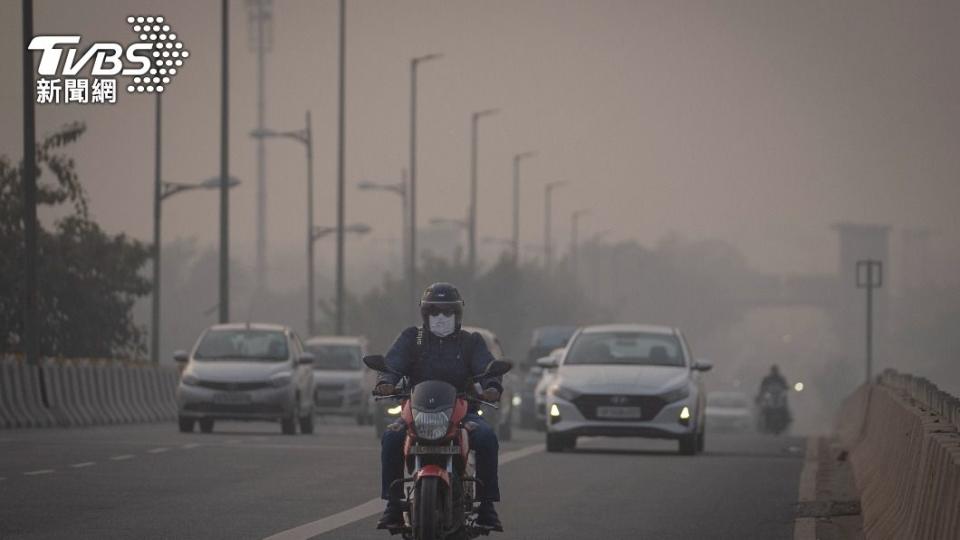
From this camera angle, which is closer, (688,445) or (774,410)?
(688,445)

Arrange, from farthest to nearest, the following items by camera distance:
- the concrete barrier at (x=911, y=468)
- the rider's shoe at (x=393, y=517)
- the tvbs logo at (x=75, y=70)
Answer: the tvbs logo at (x=75, y=70)
the rider's shoe at (x=393, y=517)
the concrete barrier at (x=911, y=468)

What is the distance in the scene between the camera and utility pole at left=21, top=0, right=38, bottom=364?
39719mm

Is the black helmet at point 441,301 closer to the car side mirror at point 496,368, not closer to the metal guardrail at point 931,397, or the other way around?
the car side mirror at point 496,368

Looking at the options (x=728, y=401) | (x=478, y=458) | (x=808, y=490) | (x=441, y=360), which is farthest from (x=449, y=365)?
(x=728, y=401)

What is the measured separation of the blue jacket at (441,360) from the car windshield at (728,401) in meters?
75.3

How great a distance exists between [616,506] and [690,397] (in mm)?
10745

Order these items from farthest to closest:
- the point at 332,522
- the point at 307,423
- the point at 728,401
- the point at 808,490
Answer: the point at 728,401, the point at 307,423, the point at 808,490, the point at 332,522

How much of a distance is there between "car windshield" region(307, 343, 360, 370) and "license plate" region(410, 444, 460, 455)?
3917cm

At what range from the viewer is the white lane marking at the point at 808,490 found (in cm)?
1870

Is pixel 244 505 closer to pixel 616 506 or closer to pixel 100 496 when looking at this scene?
pixel 100 496

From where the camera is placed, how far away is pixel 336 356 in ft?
178

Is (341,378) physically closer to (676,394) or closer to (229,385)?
(229,385)

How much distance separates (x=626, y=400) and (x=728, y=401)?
59.9m

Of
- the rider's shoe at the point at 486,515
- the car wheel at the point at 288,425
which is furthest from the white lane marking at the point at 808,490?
the car wheel at the point at 288,425
